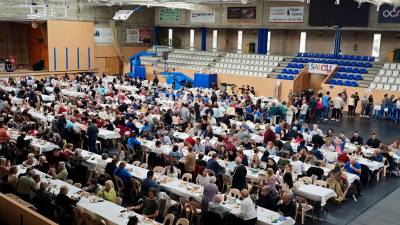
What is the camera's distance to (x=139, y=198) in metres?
10.4

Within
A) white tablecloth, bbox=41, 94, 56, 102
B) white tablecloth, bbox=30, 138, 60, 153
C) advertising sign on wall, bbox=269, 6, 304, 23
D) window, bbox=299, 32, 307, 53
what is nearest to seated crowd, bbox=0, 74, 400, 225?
white tablecloth, bbox=30, 138, 60, 153

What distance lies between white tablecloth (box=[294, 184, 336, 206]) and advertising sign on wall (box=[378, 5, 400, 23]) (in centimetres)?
1781

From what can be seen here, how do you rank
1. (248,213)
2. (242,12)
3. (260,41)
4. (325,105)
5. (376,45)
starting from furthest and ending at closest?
1. (242,12)
2. (260,41)
3. (376,45)
4. (325,105)
5. (248,213)

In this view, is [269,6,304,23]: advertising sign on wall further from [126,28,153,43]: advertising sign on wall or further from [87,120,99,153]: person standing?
[87,120,99,153]: person standing

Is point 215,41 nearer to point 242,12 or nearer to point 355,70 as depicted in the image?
point 242,12

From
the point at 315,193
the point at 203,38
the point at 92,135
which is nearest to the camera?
the point at 315,193

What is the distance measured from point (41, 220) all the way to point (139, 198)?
2712 mm

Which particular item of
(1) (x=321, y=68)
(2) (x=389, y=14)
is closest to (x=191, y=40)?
(1) (x=321, y=68)

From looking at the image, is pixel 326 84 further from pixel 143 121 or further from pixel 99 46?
pixel 99 46

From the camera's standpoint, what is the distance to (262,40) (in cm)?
3159

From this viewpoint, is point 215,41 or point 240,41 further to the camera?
point 215,41

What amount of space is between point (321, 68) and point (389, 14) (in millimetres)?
4985

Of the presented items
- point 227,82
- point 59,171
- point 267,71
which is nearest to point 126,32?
point 227,82

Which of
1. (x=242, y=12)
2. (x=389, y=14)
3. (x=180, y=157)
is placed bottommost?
(x=180, y=157)
